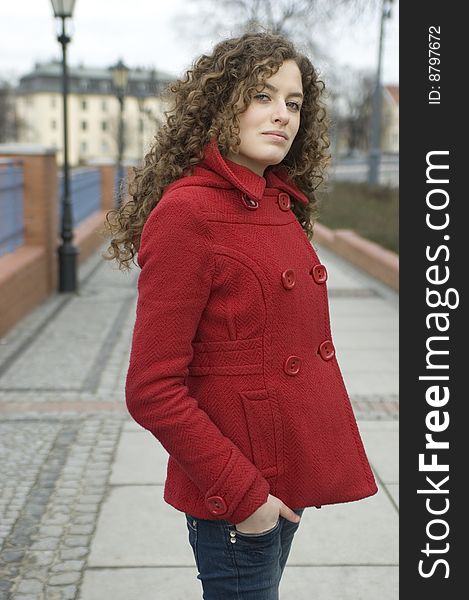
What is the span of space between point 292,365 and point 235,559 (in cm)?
43

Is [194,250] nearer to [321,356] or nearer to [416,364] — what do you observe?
[321,356]

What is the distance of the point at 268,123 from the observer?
1964 mm

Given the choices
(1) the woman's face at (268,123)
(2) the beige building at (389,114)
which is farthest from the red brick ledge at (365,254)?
(2) the beige building at (389,114)

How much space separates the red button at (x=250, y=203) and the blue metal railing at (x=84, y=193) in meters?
13.3

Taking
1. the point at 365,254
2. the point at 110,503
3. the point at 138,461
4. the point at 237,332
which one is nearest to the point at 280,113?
the point at 237,332

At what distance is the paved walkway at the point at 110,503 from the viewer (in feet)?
11.8

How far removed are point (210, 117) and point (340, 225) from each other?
19.1 metres

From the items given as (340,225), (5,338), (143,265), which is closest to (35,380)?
(5,338)

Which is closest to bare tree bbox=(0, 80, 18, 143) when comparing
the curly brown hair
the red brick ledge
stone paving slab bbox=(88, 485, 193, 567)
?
the red brick ledge

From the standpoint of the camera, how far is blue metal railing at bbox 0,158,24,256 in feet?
32.6

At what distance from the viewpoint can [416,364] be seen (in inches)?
98.8

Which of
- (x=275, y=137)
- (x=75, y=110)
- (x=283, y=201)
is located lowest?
(x=283, y=201)

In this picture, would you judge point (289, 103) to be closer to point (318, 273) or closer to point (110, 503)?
point (318, 273)

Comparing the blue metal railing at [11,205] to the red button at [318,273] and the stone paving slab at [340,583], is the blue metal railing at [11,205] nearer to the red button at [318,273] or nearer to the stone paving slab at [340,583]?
the stone paving slab at [340,583]
